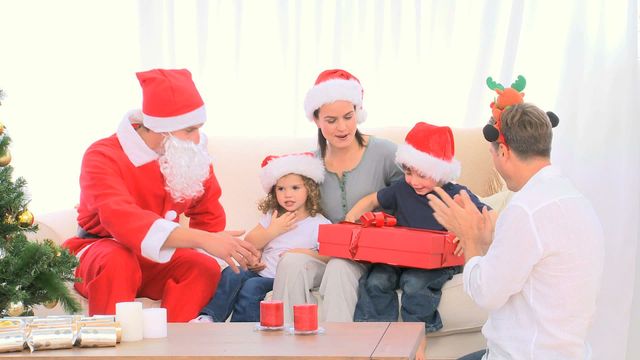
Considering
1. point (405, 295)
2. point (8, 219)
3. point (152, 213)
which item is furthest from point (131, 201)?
point (405, 295)

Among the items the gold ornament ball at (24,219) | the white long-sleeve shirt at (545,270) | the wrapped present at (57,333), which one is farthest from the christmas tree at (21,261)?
the white long-sleeve shirt at (545,270)

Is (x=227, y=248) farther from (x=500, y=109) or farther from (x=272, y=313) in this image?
(x=500, y=109)

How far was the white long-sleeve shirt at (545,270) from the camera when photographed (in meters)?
2.30

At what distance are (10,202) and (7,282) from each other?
21 cm

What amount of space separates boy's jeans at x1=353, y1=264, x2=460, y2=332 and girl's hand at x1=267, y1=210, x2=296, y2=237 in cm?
40

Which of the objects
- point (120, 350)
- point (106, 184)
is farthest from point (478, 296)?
point (106, 184)

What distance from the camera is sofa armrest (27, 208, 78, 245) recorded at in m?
3.50

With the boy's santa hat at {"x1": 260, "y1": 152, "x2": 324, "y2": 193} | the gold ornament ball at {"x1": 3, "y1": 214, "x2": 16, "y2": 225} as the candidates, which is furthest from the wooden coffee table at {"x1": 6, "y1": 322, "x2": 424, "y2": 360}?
the boy's santa hat at {"x1": 260, "y1": 152, "x2": 324, "y2": 193}

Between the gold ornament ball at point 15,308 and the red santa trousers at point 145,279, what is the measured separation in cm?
55

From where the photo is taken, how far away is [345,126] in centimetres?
358

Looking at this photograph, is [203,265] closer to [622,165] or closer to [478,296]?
[478,296]

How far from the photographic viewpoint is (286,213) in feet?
11.6

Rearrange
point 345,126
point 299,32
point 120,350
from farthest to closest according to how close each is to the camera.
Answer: point 299,32, point 345,126, point 120,350

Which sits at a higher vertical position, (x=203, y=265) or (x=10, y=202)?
(x=10, y=202)
